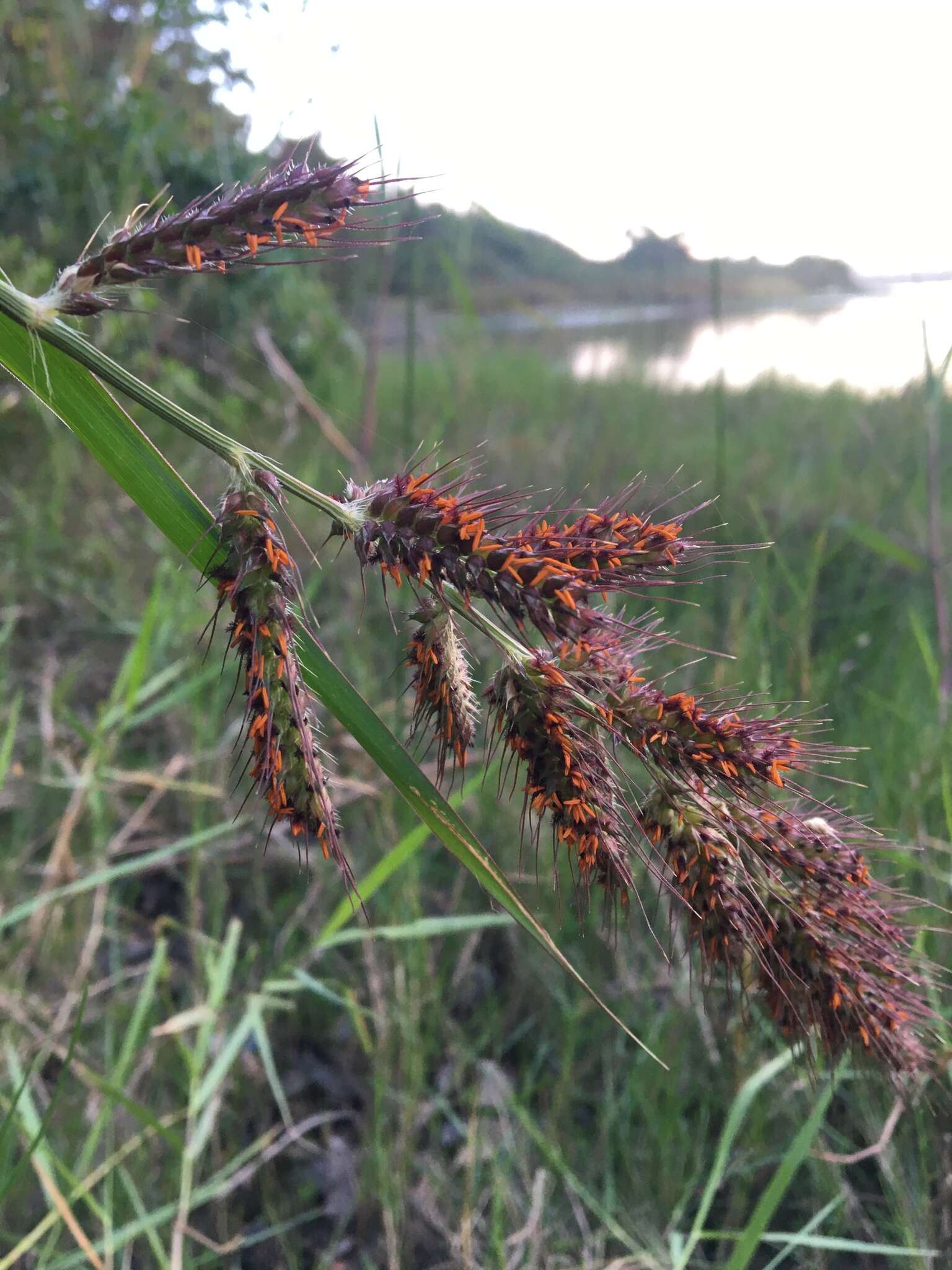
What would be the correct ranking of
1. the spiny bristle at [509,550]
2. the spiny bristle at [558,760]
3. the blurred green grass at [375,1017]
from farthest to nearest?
the blurred green grass at [375,1017] → the spiny bristle at [558,760] → the spiny bristle at [509,550]

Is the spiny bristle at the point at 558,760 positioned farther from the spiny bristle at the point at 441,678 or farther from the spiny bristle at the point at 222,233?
the spiny bristle at the point at 222,233

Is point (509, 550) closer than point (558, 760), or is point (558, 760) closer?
point (509, 550)

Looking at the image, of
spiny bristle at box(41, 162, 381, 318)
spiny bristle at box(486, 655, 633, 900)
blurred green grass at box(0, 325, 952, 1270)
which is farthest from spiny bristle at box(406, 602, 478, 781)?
spiny bristle at box(41, 162, 381, 318)

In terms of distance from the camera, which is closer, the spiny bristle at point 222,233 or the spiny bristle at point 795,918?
the spiny bristle at point 222,233

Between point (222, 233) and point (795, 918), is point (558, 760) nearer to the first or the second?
point (795, 918)

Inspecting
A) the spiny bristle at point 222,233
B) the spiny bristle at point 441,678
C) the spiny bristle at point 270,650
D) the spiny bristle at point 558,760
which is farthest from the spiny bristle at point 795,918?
the spiny bristle at point 222,233

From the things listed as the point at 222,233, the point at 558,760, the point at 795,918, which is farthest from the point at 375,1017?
the point at 222,233
